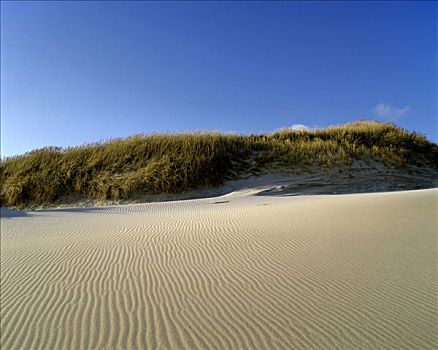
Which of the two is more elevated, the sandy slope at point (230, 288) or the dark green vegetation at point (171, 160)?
the dark green vegetation at point (171, 160)

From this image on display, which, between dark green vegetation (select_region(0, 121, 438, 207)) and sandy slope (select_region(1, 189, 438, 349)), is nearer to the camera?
sandy slope (select_region(1, 189, 438, 349))

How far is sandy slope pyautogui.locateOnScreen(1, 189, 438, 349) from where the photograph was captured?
6.15 feet

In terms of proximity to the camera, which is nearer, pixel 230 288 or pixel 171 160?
pixel 230 288

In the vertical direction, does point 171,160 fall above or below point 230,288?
above

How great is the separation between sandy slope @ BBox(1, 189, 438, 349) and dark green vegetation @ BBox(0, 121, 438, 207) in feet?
27.5

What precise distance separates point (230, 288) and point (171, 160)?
37.5ft

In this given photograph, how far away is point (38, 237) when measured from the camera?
15.9ft

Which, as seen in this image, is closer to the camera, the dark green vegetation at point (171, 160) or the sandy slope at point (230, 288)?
the sandy slope at point (230, 288)

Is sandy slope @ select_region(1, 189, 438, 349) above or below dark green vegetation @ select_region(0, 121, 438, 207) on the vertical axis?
below

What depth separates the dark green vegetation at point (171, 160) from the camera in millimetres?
13055

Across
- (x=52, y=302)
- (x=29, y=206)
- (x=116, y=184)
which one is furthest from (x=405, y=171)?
(x=29, y=206)

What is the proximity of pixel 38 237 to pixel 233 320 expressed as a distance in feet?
13.4

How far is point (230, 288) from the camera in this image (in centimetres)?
252

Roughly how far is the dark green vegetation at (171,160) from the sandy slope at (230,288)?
330 inches
